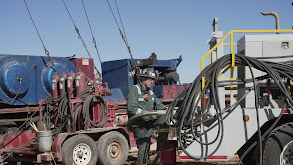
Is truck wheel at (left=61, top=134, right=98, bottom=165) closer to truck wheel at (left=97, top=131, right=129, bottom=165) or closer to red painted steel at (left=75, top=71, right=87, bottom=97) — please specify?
truck wheel at (left=97, top=131, right=129, bottom=165)

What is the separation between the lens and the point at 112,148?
9.23 meters

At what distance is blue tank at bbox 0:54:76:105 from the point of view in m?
11.6

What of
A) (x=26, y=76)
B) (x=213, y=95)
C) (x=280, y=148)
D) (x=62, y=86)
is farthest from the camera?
(x=26, y=76)

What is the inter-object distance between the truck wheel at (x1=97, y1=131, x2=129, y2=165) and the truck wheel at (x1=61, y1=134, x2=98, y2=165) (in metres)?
0.24

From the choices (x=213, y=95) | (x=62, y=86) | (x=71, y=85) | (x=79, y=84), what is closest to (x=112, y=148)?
(x=79, y=84)

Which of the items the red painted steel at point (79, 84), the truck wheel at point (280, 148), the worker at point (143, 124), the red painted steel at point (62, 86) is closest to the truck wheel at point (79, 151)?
the red painted steel at point (79, 84)

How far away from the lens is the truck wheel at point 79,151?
802 centimetres

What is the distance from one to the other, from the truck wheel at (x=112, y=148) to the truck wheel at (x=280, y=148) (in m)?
4.58

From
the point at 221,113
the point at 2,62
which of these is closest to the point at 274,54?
the point at 221,113

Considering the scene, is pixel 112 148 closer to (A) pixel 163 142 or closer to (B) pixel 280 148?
(A) pixel 163 142

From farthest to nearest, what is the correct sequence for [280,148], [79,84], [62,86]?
[62,86], [79,84], [280,148]

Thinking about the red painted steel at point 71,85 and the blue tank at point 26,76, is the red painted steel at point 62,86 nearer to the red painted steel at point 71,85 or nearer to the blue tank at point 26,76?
the red painted steel at point 71,85

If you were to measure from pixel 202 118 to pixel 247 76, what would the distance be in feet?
4.22

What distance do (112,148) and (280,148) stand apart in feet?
16.2
